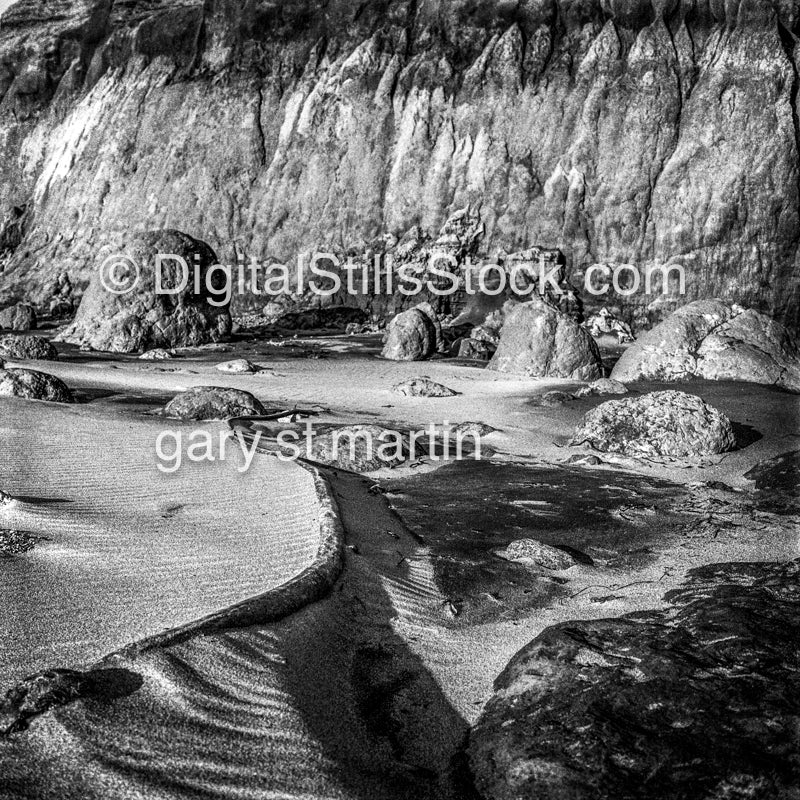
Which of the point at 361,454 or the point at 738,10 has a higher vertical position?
the point at 738,10

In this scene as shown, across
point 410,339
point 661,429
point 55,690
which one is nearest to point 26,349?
point 410,339

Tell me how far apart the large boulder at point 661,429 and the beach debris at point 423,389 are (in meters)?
2.85

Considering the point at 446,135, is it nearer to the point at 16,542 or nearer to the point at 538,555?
the point at 538,555

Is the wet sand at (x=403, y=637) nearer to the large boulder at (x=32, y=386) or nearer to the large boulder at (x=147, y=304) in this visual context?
the large boulder at (x=32, y=386)

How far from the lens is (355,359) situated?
13.1 meters

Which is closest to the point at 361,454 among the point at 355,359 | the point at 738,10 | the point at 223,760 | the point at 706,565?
the point at 706,565

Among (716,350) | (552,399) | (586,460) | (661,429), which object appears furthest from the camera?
(716,350)

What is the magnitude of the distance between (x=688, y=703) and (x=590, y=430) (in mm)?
4731

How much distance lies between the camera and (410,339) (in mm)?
13445

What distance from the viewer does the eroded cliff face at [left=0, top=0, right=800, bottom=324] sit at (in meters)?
20.2

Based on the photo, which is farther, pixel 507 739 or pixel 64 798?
pixel 507 739

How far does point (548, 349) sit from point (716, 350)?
93.3 inches

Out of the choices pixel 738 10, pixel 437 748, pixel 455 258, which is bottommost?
pixel 437 748

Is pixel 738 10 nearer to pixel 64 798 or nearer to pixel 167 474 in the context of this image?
pixel 167 474
